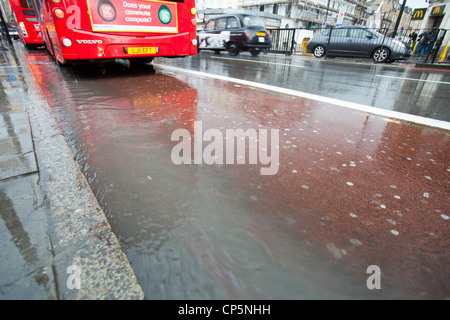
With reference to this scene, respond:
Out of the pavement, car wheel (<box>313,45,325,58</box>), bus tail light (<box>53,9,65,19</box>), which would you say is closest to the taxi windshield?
car wheel (<box>313,45,325,58</box>)

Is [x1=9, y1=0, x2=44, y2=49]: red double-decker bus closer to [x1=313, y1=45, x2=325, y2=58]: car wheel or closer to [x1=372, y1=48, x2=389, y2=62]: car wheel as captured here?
[x1=313, y1=45, x2=325, y2=58]: car wheel

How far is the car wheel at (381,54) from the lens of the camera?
37.5 ft

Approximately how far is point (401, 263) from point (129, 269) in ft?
3.82

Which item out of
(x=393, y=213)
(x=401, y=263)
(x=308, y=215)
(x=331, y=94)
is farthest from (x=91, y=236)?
(x=331, y=94)

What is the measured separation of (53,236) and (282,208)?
1.14 m

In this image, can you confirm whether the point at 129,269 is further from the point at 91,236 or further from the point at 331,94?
the point at 331,94

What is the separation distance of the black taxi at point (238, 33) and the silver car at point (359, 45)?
374cm

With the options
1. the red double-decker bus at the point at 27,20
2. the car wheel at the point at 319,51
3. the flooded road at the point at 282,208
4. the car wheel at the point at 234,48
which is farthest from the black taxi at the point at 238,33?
the flooded road at the point at 282,208

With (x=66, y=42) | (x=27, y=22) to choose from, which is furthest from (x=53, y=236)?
(x=27, y=22)

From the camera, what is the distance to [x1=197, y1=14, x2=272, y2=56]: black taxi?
39.0ft

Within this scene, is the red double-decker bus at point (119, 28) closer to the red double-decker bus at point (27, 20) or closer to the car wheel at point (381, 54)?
the car wheel at point (381, 54)

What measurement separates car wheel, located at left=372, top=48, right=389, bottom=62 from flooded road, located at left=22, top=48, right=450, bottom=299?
11594 mm

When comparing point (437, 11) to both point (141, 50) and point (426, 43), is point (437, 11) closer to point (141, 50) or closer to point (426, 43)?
point (426, 43)

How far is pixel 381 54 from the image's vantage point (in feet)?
38.1
